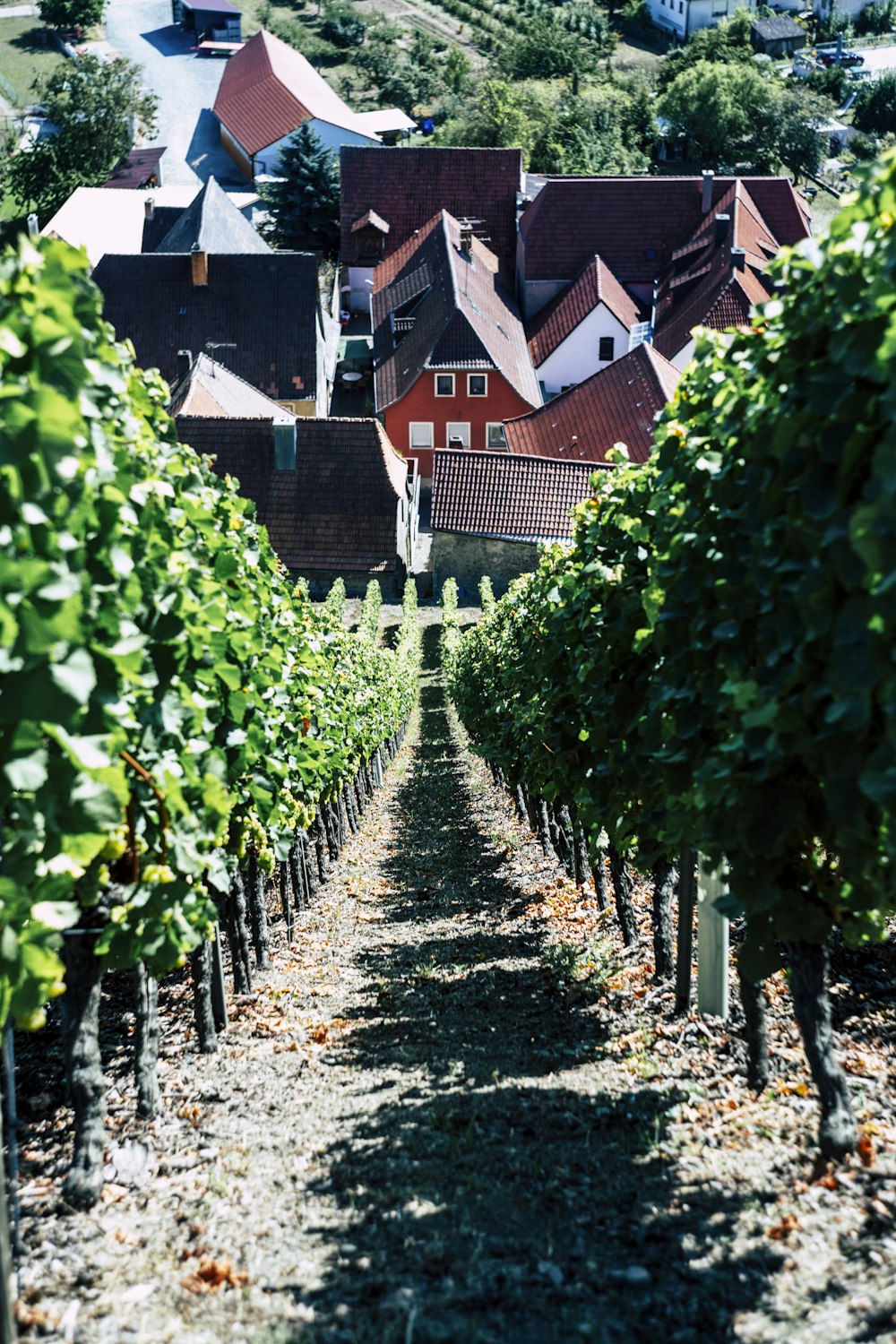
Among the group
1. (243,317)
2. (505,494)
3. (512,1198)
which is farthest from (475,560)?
(512,1198)

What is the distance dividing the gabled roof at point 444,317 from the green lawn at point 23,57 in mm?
43525

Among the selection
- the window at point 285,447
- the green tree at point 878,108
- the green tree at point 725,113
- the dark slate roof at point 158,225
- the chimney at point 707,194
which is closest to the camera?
the window at point 285,447

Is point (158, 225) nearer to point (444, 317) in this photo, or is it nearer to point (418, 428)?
point (444, 317)

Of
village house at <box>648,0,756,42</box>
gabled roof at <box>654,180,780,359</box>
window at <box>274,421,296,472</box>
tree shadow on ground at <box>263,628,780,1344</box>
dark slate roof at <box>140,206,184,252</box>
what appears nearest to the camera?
tree shadow on ground at <box>263,628,780,1344</box>

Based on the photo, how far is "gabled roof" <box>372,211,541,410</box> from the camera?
50.7 meters

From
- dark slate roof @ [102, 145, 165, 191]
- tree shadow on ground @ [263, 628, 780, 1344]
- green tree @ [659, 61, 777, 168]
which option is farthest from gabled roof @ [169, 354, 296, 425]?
green tree @ [659, 61, 777, 168]

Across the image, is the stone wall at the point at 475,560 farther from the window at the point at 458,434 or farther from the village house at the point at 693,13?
the village house at the point at 693,13

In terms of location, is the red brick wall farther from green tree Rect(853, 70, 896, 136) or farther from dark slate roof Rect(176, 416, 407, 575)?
green tree Rect(853, 70, 896, 136)

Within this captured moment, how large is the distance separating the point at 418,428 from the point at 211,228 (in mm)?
11936

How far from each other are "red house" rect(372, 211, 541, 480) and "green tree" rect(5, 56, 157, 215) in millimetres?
28818

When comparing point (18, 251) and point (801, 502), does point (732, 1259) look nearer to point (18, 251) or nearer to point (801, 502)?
point (801, 502)

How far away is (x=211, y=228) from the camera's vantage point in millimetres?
54812

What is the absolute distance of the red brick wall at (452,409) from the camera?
50875 mm

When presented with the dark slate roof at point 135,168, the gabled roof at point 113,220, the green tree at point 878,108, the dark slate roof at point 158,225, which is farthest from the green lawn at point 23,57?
the green tree at point 878,108
